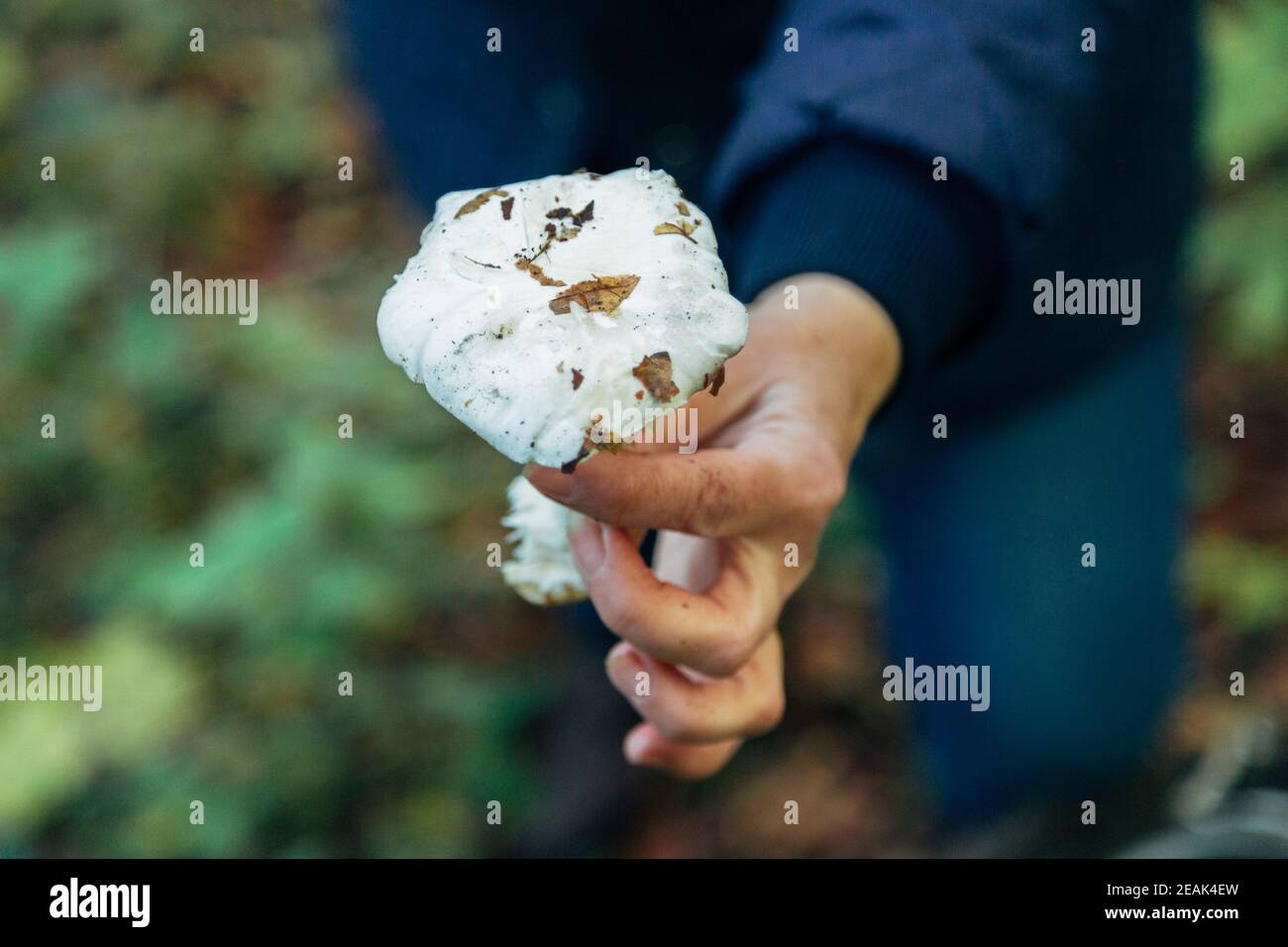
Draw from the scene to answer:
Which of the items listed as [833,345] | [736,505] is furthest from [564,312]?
[833,345]

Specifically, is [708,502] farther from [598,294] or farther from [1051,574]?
[1051,574]

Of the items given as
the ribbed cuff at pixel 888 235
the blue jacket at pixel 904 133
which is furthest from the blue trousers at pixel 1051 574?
the ribbed cuff at pixel 888 235

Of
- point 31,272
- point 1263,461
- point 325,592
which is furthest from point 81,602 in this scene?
point 1263,461

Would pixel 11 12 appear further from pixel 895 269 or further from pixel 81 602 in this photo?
pixel 895 269

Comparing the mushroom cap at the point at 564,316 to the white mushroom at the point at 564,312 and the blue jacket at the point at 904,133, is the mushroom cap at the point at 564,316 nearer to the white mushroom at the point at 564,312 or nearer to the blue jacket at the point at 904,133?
the white mushroom at the point at 564,312

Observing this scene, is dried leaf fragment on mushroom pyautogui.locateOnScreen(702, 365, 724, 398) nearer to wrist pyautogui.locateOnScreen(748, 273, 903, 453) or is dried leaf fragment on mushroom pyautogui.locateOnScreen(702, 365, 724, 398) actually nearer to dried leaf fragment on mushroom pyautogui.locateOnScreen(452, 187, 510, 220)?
wrist pyautogui.locateOnScreen(748, 273, 903, 453)

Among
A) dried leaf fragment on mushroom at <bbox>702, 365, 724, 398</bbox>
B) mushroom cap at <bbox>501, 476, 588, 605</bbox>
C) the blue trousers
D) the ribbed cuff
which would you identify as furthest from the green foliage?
dried leaf fragment on mushroom at <bbox>702, 365, 724, 398</bbox>
